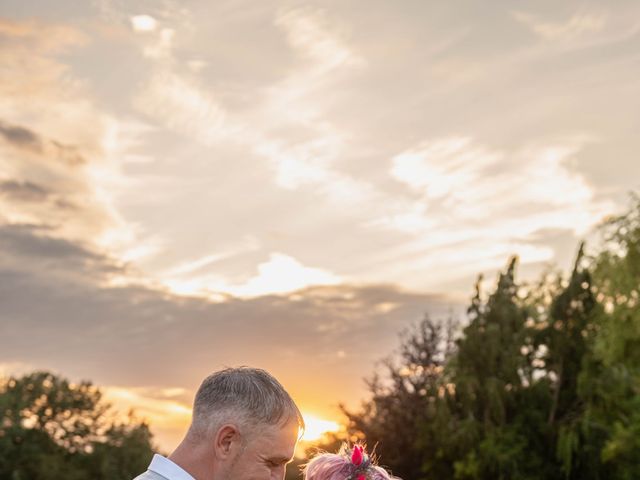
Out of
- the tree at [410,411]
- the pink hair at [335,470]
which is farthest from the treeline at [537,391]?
the pink hair at [335,470]

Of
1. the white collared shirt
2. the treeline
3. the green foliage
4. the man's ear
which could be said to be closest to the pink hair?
the man's ear

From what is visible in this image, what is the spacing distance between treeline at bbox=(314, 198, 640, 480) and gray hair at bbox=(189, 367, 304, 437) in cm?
3019

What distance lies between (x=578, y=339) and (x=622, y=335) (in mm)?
2389

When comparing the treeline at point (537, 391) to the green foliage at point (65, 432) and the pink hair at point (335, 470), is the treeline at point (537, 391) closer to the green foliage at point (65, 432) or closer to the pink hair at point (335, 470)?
the green foliage at point (65, 432)

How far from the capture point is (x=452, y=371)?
35500mm

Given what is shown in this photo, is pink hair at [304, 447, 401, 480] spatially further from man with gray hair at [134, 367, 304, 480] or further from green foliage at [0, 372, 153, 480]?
green foliage at [0, 372, 153, 480]

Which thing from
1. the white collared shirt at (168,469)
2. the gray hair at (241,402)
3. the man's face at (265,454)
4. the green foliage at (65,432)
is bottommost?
the white collared shirt at (168,469)

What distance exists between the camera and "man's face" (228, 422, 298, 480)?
374 centimetres

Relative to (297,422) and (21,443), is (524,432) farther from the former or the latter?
(297,422)

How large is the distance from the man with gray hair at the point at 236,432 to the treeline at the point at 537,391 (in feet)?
99.0

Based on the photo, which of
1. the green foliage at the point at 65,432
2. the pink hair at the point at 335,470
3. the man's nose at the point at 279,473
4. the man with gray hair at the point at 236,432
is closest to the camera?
the man with gray hair at the point at 236,432

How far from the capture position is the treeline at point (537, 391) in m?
33.3

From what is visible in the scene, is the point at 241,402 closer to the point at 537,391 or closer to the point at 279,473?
the point at 279,473

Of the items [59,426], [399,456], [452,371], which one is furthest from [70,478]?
[452,371]
